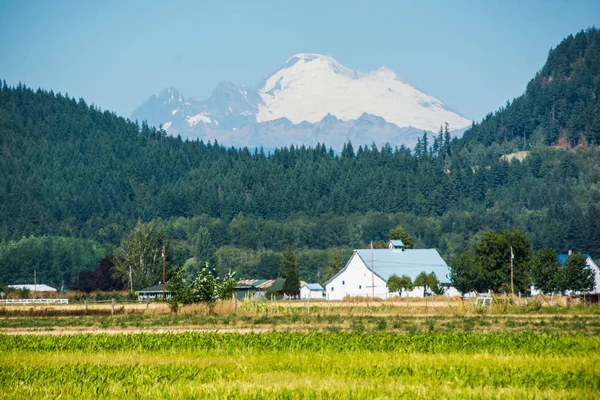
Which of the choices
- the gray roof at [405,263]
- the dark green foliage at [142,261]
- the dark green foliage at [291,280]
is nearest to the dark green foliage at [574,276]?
the gray roof at [405,263]

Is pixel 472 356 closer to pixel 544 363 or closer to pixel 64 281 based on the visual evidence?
pixel 544 363

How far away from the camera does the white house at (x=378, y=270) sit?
122 m

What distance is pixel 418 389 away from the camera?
858 inches

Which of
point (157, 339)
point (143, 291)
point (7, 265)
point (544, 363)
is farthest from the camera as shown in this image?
point (7, 265)

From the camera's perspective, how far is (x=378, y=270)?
124 m

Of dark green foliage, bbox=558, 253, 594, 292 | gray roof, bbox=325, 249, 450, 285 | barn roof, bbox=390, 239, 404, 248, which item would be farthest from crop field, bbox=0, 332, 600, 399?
barn roof, bbox=390, 239, 404, 248

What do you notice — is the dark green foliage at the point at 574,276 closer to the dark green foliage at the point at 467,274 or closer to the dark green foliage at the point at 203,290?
the dark green foliage at the point at 467,274

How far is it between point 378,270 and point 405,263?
18.3ft

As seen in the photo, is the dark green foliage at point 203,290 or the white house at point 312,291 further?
the white house at point 312,291

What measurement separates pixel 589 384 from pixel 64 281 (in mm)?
178527

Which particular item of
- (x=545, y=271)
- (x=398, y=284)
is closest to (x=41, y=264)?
(x=398, y=284)

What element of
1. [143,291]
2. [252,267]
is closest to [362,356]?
[143,291]

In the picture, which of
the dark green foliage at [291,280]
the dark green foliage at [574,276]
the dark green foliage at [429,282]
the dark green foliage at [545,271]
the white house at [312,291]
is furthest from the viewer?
the white house at [312,291]

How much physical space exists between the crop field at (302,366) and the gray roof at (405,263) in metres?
87.6
